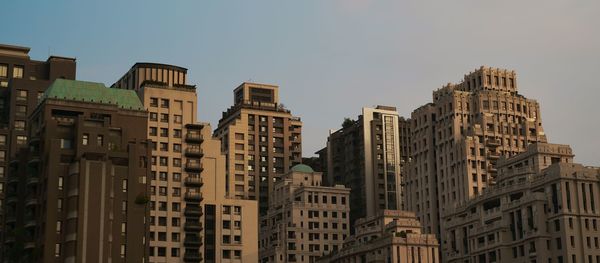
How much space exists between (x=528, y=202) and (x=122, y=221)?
209 ft

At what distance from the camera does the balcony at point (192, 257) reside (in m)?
165

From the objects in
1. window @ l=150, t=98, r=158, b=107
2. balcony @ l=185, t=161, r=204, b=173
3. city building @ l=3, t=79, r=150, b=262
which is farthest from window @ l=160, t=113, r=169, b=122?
city building @ l=3, t=79, r=150, b=262

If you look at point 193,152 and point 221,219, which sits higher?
point 193,152

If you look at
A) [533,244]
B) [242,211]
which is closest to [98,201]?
[242,211]

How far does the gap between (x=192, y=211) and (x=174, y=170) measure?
791 cm

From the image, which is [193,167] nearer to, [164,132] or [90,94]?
[164,132]

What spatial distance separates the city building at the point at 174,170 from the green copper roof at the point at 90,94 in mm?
15487

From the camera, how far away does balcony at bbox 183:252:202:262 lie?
165 meters

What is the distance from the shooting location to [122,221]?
134 meters

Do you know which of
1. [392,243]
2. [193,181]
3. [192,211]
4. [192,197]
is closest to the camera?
[192,211]

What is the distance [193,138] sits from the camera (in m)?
174

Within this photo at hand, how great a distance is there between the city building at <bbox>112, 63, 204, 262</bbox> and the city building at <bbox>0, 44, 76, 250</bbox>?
1599 cm

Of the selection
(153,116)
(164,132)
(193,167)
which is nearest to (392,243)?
(193,167)

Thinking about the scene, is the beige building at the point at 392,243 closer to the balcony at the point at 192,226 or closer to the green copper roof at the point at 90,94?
the balcony at the point at 192,226
